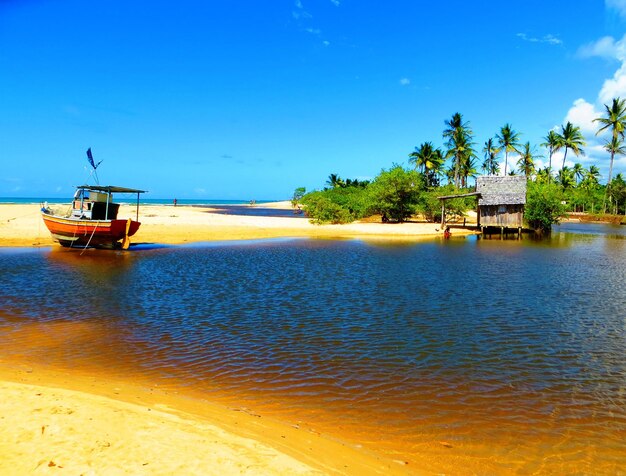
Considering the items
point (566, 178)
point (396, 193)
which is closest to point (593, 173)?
point (566, 178)

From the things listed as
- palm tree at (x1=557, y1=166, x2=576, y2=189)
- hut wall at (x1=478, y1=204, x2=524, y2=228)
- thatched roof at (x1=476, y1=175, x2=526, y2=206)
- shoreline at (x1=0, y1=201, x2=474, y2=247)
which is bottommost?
shoreline at (x1=0, y1=201, x2=474, y2=247)

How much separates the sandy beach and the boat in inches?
811

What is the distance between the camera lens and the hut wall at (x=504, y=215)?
43.4 m

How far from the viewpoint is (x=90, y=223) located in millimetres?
25891

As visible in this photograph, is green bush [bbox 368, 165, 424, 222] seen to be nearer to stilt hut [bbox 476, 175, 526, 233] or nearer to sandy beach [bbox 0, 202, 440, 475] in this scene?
stilt hut [bbox 476, 175, 526, 233]

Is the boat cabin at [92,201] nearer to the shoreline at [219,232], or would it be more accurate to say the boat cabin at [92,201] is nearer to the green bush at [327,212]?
the shoreline at [219,232]

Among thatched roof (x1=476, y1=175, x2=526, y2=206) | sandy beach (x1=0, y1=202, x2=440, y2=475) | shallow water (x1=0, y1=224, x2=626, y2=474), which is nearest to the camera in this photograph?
sandy beach (x1=0, y1=202, x2=440, y2=475)

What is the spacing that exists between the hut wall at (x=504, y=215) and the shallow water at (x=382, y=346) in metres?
25.0

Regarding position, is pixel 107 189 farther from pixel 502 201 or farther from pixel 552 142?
pixel 552 142

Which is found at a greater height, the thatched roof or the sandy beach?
the thatched roof

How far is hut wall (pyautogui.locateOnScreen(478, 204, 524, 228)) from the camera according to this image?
43406mm

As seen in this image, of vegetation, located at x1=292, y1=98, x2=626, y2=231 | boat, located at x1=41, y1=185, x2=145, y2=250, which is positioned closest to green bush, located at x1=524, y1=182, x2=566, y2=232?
vegetation, located at x1=292, y1=98, x2=626, y2=231

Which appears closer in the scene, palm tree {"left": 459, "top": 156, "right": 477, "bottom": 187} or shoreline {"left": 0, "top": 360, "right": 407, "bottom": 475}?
shoreline {"left": 0, "top": 360, "right": 407, "bottom": 475}

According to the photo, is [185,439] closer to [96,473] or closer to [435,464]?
[96,473]
